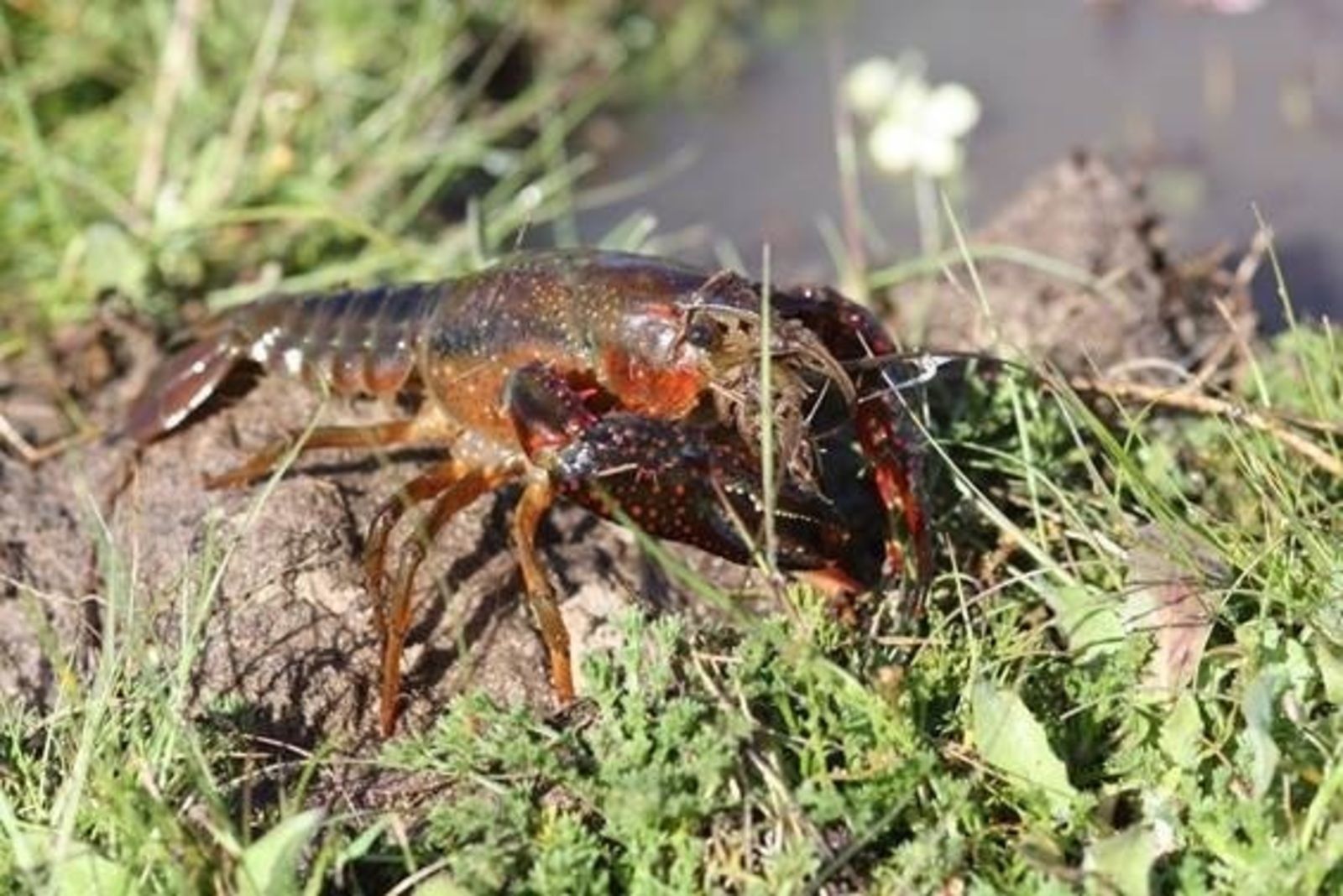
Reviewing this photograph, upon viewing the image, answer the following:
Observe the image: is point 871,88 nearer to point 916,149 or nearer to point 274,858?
point 916,149

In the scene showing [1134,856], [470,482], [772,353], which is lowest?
[1134,856]

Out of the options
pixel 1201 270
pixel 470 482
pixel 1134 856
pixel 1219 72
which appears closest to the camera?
pixel 1134 856

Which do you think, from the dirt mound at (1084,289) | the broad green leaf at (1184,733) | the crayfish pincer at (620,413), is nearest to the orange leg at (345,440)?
the crayfish pincer at (620,413)

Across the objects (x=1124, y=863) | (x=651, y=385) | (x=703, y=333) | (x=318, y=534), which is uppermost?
(x=703, y=333)

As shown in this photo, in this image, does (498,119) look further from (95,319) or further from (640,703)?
(640,703)

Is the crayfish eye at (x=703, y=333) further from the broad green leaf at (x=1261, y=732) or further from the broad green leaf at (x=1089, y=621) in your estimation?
the broad green leaf at (x=1261, y=732)

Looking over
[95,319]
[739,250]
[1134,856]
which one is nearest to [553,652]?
[1134,856]

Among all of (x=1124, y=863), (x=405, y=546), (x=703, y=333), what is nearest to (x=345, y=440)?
(x=405, y=546)
